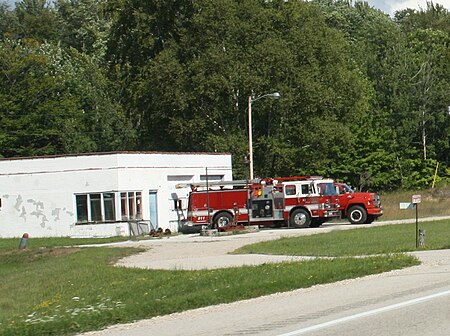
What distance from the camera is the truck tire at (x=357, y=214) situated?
47312 mm

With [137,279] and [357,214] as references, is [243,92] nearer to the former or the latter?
[357,214]

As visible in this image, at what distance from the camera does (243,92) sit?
205 feet

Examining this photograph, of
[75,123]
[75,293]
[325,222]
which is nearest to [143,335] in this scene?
[75,293]

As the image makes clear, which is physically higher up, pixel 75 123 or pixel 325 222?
pixel 75 123

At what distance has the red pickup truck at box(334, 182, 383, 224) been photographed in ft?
155

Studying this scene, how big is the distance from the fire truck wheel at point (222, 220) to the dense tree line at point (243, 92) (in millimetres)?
13626

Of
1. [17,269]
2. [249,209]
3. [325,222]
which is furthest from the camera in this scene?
[325,222]

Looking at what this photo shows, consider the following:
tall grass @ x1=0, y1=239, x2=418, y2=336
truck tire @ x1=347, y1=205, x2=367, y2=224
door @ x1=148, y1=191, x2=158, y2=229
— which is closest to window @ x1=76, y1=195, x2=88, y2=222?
door @ x1=148, y1=191, x2=158, y2=229

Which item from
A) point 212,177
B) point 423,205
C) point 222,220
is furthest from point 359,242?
point 423,205

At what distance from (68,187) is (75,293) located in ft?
87.2

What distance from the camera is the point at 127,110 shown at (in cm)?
6881

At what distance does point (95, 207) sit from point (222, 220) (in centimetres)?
667

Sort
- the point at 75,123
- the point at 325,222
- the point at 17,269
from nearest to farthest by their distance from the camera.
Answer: the point at 17,269 → the point at 325,222 → the point at 75,123

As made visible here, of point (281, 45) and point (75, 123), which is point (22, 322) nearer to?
point (281, 45)
